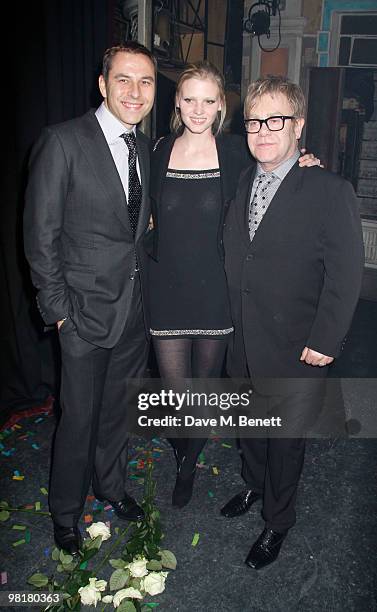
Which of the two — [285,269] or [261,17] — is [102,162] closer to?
[285,269]

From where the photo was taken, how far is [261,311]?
2168 mm

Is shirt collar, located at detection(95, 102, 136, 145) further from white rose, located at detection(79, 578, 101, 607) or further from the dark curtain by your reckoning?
white rose, located at detection(79, 578, 101, 607)

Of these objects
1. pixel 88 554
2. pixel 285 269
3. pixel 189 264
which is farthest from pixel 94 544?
pixel 285 269

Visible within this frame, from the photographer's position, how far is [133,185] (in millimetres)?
2152

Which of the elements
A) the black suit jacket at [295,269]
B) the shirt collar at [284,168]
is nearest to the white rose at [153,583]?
the black suit jacket at [295,269]

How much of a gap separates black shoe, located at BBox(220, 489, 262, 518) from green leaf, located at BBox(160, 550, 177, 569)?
1.47 ft

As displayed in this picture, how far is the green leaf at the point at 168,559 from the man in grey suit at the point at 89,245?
15.6 inches

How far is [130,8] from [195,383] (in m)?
2.99

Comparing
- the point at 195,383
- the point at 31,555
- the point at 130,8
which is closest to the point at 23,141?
the point at 130,8

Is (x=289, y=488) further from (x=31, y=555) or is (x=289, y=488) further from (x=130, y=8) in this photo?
(x=130, y=8)

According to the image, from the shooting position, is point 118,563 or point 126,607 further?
point 118,563

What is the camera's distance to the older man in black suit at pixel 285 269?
6.50ft

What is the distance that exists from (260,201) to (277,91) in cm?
42

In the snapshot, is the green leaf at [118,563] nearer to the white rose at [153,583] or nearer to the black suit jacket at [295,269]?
the white rose at [153,583]
